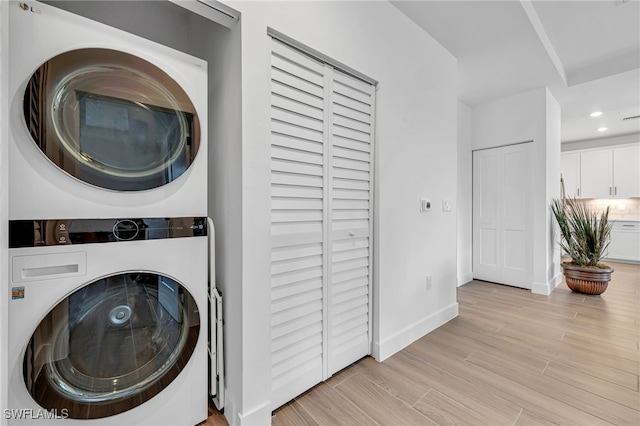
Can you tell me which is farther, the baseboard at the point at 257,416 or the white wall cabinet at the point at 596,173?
the white wall cabinet at the point at 596,173

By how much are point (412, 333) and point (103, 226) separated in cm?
219

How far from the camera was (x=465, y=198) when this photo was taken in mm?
4133

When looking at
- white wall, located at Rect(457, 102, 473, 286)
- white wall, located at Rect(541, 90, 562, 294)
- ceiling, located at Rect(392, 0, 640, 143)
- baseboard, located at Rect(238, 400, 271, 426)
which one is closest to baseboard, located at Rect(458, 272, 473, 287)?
white wall, located at Rect(457, 102, 473, 286)

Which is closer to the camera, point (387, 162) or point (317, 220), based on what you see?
point (317, 220)

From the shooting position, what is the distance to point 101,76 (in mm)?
1090

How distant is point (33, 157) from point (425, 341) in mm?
2596

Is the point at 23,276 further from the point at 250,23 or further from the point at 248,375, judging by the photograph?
the point at 250,23

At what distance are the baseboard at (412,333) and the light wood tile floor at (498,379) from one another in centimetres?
5

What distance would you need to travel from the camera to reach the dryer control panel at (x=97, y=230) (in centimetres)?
97

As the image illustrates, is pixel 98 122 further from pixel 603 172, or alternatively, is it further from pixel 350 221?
pixel 603 172

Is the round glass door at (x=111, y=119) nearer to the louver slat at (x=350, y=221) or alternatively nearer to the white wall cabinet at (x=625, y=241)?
the louver slat at (x=350, y=221)

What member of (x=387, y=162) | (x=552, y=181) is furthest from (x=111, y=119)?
(x=552, y=181)

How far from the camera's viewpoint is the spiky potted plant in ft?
11.4
